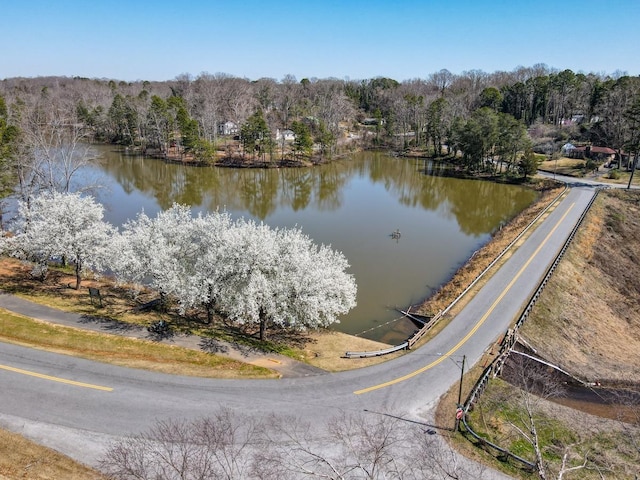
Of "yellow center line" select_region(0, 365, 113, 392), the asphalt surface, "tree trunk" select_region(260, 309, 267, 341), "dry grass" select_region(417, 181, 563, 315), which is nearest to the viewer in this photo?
"yellow center line" select_region(0, 365, 113, 392)

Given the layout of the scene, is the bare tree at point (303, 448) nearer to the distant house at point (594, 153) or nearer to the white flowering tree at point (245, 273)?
the white flowering tree at point (245, 273)

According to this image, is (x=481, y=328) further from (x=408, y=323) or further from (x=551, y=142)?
(x=551, y=142)

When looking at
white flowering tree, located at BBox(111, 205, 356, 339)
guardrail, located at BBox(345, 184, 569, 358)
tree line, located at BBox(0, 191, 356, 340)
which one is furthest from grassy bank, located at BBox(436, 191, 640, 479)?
tree line, located at BBox(0, 191, 356, 340)

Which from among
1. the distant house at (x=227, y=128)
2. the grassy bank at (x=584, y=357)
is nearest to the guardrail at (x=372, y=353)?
the grassy bank at (x=584, y=357)

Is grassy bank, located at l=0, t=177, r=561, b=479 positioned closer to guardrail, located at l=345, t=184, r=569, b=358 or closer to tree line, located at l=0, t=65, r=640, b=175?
guardrail, located at l=345, t=184, r=569, b=358

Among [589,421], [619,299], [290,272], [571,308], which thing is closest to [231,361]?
[290,272]

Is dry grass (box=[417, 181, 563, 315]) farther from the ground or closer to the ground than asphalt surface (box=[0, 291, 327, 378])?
farther from the ground
